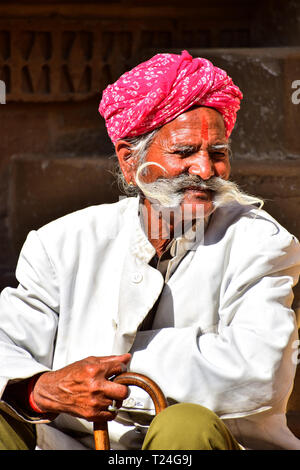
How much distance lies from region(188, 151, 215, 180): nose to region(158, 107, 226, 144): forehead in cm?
5

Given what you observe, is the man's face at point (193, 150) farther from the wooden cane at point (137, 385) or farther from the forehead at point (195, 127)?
the wooden cane at point (137, 385)

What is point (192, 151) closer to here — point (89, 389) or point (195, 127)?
point (195, 127)

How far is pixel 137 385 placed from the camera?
261 cm

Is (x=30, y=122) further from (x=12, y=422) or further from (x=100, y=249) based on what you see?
(x=12, y=422)

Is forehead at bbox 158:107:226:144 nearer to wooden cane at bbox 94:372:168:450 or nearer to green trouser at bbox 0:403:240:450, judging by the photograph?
wooden cane at bbox 94:372:168:450

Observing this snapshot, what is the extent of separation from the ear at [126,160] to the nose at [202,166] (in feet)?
0.81

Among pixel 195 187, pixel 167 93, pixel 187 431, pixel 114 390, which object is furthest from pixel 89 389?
pixel 167 93

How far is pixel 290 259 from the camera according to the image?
2.91 metres

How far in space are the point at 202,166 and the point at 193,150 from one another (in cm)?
8

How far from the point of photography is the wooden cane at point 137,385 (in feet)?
8.41

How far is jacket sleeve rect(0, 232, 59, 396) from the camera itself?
294 cm

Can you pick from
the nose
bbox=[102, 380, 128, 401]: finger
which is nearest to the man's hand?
bbox=[102, 380, 128, 401]: finger
